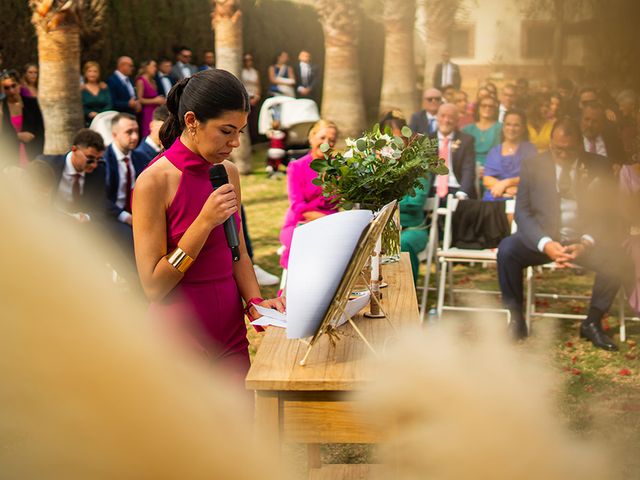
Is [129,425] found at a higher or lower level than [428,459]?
higher

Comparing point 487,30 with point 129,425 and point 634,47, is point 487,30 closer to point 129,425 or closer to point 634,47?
point 634,47

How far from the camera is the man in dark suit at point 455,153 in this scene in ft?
29.4

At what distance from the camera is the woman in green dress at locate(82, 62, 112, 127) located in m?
13.2

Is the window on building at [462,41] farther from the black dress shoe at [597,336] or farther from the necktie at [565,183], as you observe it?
the black dress shoe at [597,336]

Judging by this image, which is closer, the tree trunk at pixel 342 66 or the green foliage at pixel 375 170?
the green foliage at pixel 375 170

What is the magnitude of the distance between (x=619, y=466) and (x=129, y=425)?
141 inches

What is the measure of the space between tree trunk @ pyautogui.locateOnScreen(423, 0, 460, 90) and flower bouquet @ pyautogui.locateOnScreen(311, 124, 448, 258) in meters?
10.1

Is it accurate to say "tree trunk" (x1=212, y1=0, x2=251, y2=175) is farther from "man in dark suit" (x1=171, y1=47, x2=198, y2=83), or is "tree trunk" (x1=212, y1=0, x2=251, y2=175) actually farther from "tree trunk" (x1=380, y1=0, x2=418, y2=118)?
"tree trunk" (x1=380, y1=0, x2=418, y2=118)

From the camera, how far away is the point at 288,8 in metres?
25.1

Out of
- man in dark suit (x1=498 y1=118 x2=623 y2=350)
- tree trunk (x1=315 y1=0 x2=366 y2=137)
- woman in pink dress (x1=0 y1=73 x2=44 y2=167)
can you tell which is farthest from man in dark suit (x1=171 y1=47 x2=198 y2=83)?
man in dark suit (x1=498 y1=118 x2=623 y2=350)

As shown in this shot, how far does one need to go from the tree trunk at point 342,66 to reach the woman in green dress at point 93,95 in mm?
4705

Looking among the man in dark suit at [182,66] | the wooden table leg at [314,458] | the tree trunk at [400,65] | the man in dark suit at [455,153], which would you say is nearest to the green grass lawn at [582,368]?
the wooden table leg at [314,458]

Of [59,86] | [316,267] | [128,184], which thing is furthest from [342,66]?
[316,267]

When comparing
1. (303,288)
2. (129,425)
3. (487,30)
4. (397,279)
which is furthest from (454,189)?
(129,425)
